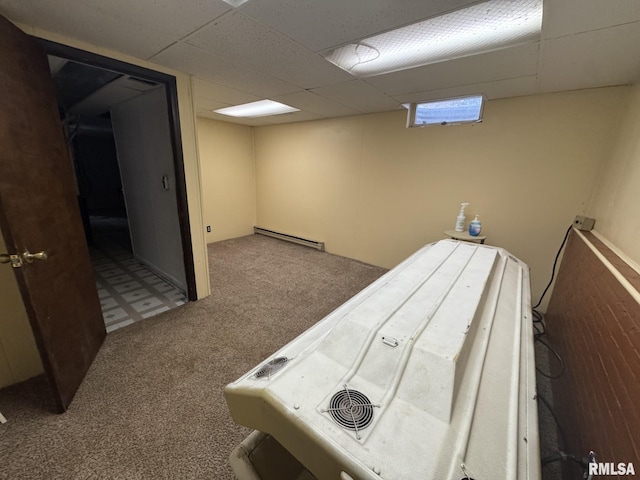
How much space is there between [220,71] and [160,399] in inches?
95.1

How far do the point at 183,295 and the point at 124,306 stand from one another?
52 cm

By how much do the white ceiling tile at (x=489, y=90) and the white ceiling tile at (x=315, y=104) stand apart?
2.57 ft

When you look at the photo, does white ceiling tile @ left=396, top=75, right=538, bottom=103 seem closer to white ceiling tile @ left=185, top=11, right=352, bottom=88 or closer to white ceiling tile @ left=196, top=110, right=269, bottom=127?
white ceiling tile @ left=185, top=11, right=352, bottom=88

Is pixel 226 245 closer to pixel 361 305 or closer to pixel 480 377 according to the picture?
pixel 361 305

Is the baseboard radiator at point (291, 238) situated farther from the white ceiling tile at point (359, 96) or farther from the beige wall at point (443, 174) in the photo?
the white ceiling tile at point (359, 96)

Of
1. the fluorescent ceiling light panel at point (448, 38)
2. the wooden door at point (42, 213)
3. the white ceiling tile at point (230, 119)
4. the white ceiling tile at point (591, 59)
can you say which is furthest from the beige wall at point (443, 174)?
the wooden door at point (42, 213)

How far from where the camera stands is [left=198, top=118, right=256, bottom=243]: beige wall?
4285 mm

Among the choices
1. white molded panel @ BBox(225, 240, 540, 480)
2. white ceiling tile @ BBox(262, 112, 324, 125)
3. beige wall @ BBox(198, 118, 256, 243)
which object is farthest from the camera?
beige wall @ BBox(198, 118, 256, 243)

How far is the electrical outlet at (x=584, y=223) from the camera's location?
6.66 feet

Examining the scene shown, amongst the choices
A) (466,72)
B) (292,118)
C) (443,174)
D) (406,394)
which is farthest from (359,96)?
(406,394)

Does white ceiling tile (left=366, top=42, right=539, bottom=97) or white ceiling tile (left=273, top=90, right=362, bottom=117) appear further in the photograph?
white ceiling tile (left=273, top=90, right=362, bottom=117)

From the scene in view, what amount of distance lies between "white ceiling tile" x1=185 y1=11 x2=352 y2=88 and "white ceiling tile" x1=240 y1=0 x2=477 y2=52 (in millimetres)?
108

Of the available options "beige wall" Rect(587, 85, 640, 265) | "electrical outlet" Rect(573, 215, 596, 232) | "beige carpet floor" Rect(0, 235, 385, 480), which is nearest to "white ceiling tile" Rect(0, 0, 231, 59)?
"beige carpet floor" Rect(0, 235, 385, 480)

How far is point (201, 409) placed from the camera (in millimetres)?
1475
